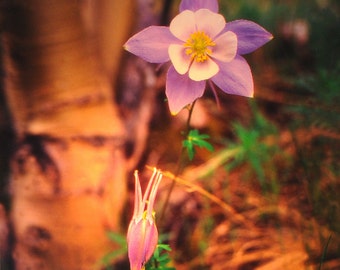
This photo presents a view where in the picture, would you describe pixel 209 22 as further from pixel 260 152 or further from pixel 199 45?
pixel 260 152

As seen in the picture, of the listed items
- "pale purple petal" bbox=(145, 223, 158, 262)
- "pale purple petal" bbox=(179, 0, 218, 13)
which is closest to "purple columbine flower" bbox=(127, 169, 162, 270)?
"pale purple petal" bbox=(145, 223, 158, 262)

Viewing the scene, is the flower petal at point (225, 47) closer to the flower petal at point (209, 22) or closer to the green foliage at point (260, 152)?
the flower petal at point (209, 22)

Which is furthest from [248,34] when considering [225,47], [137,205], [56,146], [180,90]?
[56,146]

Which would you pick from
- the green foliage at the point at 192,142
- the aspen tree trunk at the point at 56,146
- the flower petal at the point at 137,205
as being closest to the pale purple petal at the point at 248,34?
the green foliage at the point at 192,142

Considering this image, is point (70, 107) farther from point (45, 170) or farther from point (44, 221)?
point (44, 221)

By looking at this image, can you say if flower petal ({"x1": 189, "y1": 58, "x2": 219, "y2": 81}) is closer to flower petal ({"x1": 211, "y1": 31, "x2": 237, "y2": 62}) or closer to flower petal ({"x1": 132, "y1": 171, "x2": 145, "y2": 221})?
flower petal ({"x1": 211, "y1": 31, "x2": 237, "y2": 62})
